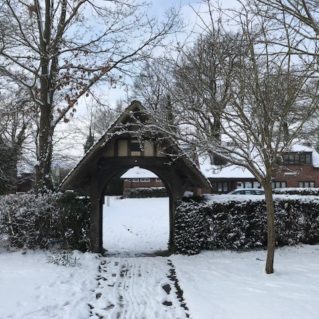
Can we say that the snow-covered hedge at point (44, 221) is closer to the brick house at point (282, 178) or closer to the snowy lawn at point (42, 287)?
the snowy lawn at point (42, 287)

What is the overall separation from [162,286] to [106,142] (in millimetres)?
5277

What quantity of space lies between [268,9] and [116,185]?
4380cm

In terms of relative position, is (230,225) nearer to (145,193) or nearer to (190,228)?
(190,228)

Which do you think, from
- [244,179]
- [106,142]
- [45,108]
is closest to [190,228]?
[106,142]

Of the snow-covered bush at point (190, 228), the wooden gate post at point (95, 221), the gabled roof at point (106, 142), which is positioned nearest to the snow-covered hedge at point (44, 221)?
the wooden gate post at point (95, 221)

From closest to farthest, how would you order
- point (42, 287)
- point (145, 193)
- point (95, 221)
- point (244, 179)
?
1. point (42, 287)
2. point (95, 221)
3. point (145, 193)
4. point (244, 179)

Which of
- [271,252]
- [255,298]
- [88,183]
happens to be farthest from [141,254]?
[255,298]

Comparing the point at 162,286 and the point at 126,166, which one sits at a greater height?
the point at 126,166

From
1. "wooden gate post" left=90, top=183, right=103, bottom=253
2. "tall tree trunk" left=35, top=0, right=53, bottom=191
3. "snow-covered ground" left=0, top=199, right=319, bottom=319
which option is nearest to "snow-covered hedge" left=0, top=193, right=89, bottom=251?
"wooden gate post" left=90, top=183, right=103, bottom=253

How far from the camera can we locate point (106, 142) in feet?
46.3

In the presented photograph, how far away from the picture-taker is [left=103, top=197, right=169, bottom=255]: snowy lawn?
17125 mm

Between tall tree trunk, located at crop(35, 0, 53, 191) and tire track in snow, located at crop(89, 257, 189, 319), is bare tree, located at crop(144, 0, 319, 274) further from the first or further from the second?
tall tree trunk, located at crop(35, 0, 53, 191)

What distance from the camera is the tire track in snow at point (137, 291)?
27.1 feet

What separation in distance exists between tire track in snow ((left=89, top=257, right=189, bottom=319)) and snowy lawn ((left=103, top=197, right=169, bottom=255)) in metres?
3.00
